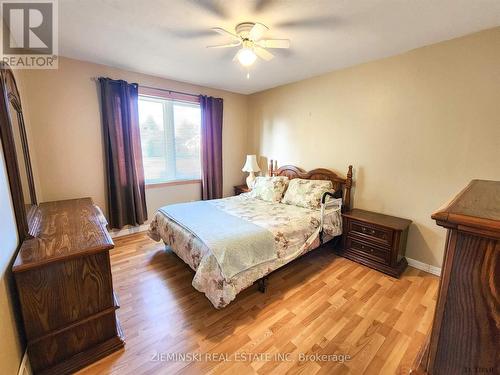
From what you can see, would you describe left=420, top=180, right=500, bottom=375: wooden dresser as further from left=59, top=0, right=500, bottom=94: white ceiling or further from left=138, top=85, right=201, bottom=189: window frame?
left=138, top=85, right=201, bottom=189: window frame

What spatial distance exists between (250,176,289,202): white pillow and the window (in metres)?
1.24

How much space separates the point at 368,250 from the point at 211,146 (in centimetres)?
295

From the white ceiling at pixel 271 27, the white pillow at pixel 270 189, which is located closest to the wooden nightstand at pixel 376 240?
the white pillow at pixel 270 189

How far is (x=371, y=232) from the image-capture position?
8.44ft

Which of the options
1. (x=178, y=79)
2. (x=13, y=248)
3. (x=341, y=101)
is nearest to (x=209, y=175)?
(x=178, y=79)

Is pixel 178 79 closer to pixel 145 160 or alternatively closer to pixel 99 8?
pixel 145 160

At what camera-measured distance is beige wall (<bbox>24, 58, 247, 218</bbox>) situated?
2.63 metres

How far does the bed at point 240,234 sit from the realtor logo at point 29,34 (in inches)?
79.3

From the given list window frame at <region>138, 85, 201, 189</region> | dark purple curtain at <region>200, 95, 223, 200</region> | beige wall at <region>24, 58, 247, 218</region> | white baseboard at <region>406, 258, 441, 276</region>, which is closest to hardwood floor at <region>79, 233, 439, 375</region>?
white baseboard at <region>406, 258, 441, 276</region>

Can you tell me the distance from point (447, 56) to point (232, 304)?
3.16 m

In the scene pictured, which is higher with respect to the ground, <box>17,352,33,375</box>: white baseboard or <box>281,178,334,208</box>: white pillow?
<box>281,178,334,208</box>: white pillow

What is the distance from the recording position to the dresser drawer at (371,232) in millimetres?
2430

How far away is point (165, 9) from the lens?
5.65 ft

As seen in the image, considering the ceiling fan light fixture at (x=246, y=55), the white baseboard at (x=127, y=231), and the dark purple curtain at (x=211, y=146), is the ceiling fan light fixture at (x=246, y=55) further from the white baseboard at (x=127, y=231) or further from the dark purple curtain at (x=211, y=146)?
the white baseboard at (x=127, y=231)
